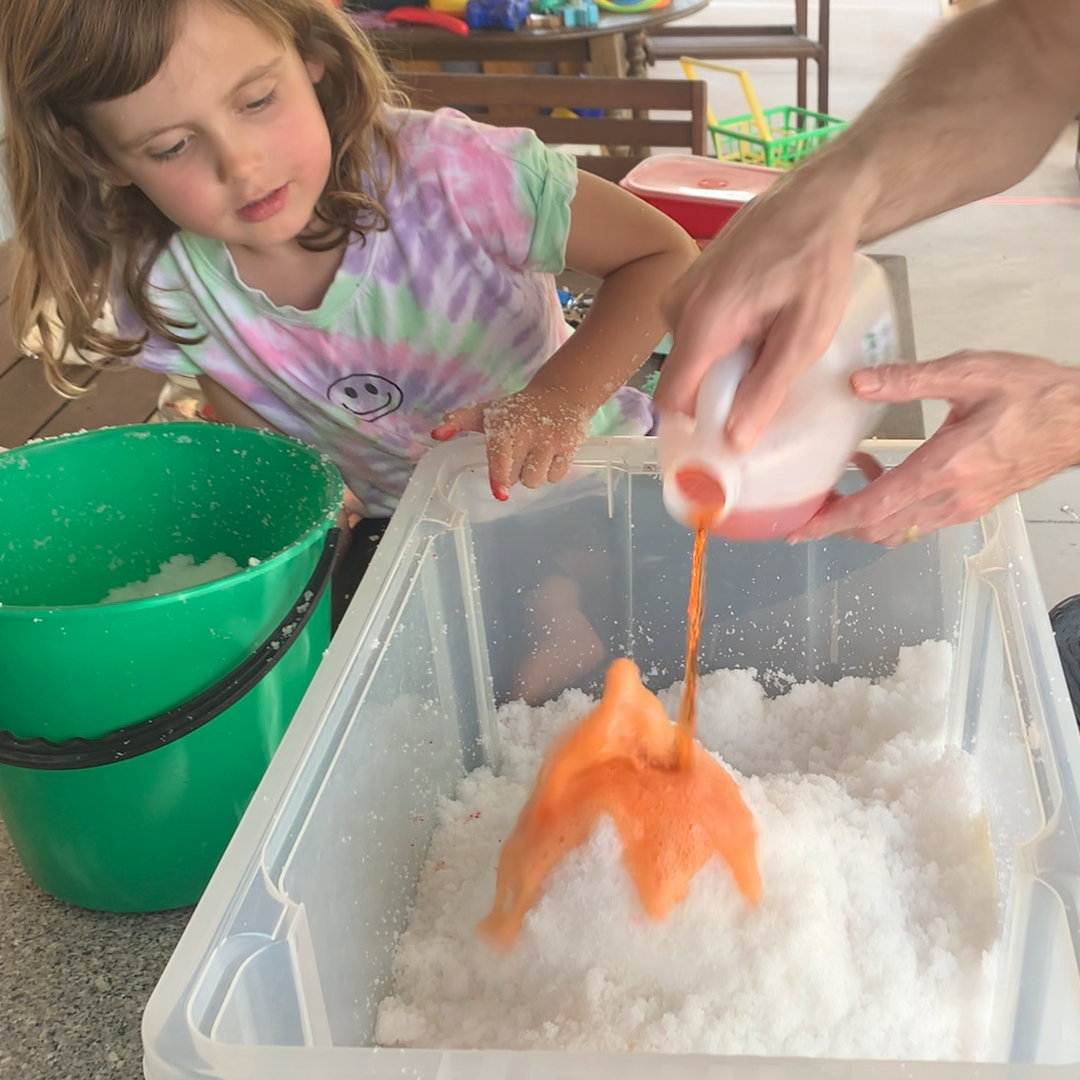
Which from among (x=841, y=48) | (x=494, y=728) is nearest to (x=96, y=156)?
(x=494, y=728)

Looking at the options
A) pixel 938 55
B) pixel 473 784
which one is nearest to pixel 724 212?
pixel 938 55

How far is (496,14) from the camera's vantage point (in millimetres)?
2354

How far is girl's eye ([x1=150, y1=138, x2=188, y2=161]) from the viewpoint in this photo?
829 mm

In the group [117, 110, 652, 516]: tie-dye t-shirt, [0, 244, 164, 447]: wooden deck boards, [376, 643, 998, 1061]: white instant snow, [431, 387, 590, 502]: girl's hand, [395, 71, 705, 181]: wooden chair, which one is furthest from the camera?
[395, 71, 705, 181]: wooden chair

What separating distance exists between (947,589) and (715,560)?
178 millimetres

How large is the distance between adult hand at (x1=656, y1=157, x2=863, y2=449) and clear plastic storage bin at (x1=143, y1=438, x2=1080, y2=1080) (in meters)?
0.25

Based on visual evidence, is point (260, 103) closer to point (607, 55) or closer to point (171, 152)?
point (171, 152)

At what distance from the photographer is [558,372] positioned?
0.92 meters

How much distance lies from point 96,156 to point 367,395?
312mm

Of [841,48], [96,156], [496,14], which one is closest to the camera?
[96,156]

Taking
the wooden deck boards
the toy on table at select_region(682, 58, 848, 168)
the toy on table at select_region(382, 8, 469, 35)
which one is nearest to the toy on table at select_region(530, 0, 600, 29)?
the toy on table at select_region(382, 8, 469, 35)

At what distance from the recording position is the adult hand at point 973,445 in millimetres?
533

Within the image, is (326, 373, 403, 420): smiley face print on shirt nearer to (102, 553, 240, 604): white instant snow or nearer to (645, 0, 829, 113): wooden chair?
(102, 553, 240, 604): white instant snow

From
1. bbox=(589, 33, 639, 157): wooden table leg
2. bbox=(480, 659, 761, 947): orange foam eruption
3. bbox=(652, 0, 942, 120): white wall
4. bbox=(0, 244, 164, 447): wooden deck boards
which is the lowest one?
bbox=(652, 0, 942, 120): white wall
